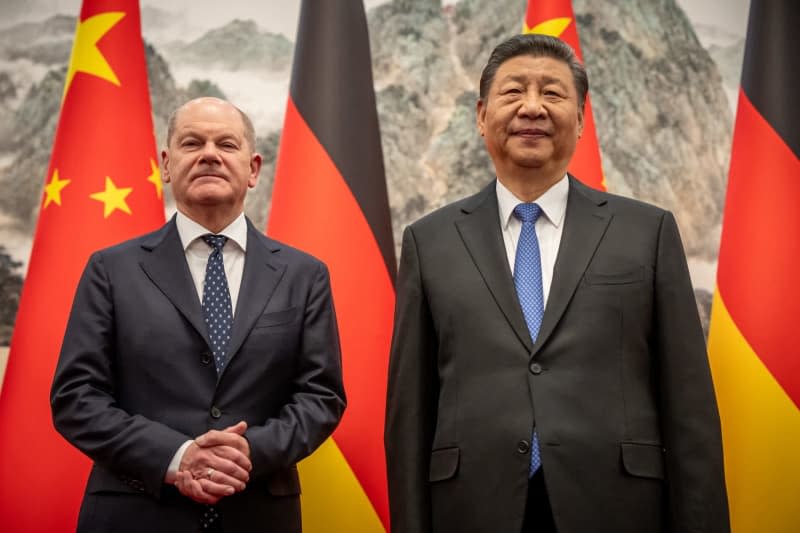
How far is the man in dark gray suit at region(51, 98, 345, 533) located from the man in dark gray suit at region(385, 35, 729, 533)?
0.94 feet

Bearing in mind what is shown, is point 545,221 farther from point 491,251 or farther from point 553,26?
point 553,26

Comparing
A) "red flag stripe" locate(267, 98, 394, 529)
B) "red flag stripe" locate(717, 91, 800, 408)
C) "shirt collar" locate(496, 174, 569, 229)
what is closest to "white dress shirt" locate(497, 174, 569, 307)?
"shirt collar" locate(496, 174, 569, 229)

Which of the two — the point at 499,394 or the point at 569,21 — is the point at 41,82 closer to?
the point at 569,21

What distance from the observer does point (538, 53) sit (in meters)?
1.80

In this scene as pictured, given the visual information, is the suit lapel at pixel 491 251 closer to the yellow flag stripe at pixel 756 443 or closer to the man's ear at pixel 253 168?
the man's ear at pixel 253 168

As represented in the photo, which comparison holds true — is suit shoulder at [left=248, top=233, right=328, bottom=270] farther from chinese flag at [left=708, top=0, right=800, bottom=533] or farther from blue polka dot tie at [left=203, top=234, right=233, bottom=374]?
chinese flag at [left=708, top=0, right=800, bottom=533]

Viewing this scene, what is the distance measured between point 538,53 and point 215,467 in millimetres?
1093

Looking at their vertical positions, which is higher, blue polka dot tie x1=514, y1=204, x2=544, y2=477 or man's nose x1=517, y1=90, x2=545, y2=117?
man's nose x1=517, y1=90, x2=545, y2=117

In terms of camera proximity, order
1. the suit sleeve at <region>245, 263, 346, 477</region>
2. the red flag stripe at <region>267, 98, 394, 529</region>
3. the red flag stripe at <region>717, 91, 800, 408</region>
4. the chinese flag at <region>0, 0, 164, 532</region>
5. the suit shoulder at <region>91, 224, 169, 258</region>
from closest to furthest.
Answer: the suit sleeve at <region>245, 263, 346, 477</region>
the suit shoulder at <region>91, 224, 169, 258</region>
the chinese flag at <region>0, 0, 164, 532</region>
the red flag stripe at <region>267, 98, 394, 529</region>
the red flag stripe at <region>717, 91, 800, 408</region>

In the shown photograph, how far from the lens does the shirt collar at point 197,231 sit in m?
2.00

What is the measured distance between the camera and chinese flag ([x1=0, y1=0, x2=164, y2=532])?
8.18 ft

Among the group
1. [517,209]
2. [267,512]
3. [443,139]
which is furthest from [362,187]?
[267,512]

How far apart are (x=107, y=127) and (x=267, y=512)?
1.51 meters

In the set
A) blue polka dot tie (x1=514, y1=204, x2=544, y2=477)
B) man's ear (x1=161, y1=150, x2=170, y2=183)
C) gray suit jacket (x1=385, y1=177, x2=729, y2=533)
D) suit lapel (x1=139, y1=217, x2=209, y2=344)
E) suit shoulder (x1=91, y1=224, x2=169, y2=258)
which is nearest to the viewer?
gray suit jacket (x1=385, y1=177, x2=729, y2=533)
